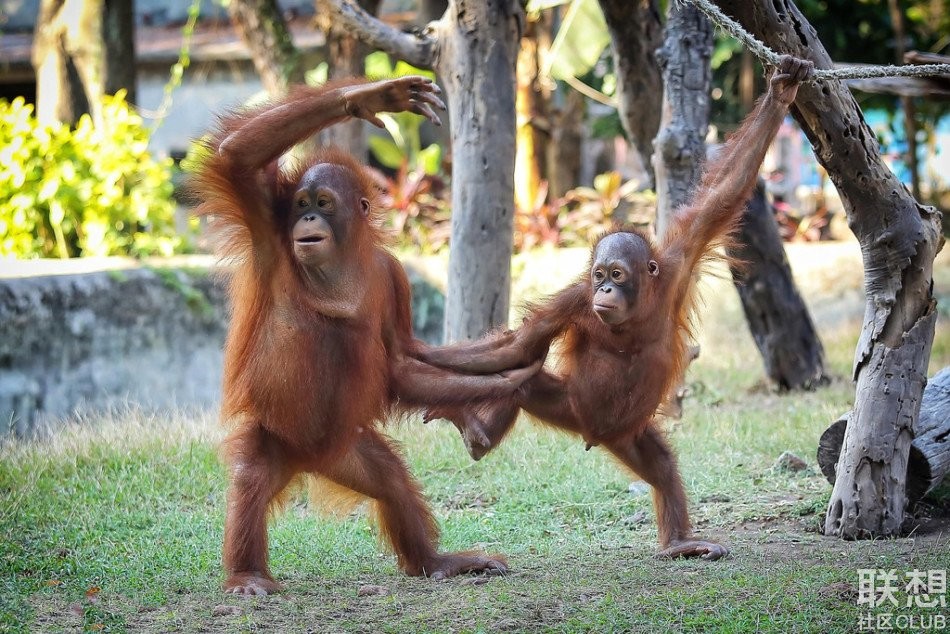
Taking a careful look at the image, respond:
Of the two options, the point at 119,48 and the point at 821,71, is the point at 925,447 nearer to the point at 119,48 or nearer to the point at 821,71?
the point at 821,71

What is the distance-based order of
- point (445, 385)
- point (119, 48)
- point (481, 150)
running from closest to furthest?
1. point (445, 385)
2. point (481, 150)
3. point (119, 48)

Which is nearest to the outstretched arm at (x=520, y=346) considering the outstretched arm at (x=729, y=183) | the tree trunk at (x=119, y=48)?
the outstretched arm at (x=729, y=183)

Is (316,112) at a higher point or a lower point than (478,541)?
higher

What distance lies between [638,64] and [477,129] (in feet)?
4.23

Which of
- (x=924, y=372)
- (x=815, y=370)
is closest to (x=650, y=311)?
(x=924, y=372)

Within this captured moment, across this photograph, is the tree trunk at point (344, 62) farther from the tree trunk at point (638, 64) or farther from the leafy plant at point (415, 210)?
the tree trunk at point (638, 64)

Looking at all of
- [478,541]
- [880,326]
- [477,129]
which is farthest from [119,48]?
[880,326]

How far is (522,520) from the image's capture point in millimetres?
Result: 5035

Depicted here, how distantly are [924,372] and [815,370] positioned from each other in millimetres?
3199

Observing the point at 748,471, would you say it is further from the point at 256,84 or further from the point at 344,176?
the point at 256,84

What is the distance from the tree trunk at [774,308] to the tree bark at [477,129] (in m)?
1.90

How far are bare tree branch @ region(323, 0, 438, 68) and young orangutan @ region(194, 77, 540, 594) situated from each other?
7.57ft

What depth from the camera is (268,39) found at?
9.27m

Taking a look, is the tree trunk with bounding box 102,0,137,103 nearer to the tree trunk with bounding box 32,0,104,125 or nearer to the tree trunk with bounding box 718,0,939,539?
the tree trunk with bounding box 32,0,104,125
